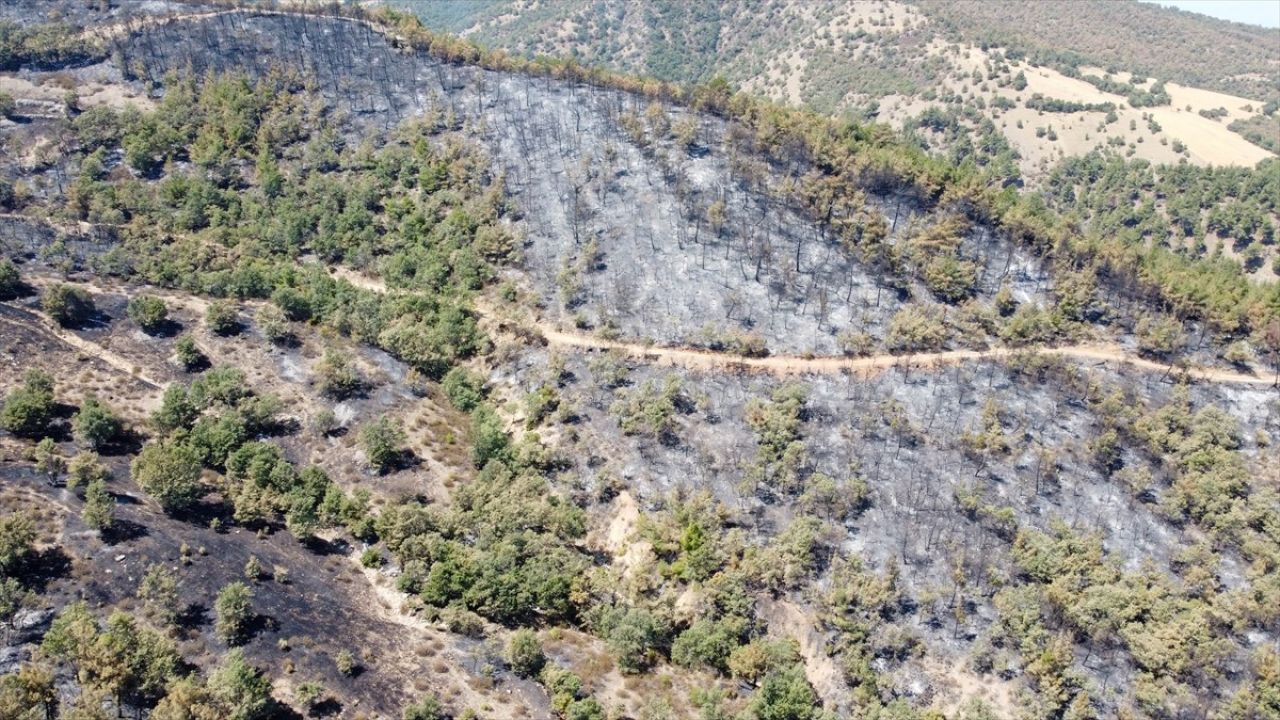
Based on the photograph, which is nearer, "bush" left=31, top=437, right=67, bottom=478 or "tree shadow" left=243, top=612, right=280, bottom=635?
"tree shadow" left=243, top=612, right=280, bottom=635

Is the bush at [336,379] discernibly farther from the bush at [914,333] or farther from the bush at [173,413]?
the bush at [914,333]

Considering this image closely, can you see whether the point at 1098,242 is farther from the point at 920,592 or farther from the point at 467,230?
the point at 467,230

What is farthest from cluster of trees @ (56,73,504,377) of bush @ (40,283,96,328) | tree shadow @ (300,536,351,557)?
tree shadow @ (300,536,351,557)

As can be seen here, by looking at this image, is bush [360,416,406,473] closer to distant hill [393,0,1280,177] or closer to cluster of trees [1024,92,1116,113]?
distant hill [393,0,1280,177]

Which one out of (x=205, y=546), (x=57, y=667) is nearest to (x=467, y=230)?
(x=205, y=546)

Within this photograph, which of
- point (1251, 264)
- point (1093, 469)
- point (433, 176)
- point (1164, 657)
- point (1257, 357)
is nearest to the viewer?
point (1164, 657)

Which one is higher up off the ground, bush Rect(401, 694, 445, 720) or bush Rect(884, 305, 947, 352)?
bush Rect(884, 305, 947, 352)

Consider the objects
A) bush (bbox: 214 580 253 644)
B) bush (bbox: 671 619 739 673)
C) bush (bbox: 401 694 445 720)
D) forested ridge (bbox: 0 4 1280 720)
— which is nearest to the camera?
bush (bbox: 401 694 445 720)
